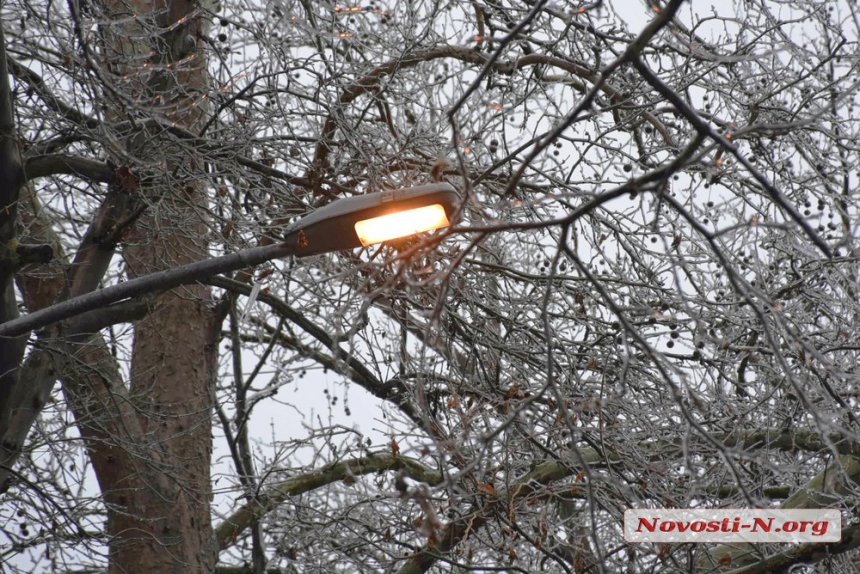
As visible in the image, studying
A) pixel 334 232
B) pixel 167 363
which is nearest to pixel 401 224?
pixel 334 232

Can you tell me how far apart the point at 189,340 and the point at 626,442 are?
331 cm

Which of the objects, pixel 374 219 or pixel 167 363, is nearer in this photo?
pixel 374 219

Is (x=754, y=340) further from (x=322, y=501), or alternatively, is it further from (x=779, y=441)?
(x=322, y=501)

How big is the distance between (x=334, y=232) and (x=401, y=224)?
0.29m

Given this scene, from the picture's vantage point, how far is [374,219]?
3547 millimetres

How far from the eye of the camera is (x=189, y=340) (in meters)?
6.91

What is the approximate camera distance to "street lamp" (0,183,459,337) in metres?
3.40

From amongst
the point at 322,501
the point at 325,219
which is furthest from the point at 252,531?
the point at 325,219

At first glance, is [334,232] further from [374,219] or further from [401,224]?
[401,224]

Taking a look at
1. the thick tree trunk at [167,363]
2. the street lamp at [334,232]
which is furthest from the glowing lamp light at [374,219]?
the thick tree trunk at [167,363]

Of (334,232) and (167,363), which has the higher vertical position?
(167,363)

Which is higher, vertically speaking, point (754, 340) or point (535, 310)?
point (535, 310)

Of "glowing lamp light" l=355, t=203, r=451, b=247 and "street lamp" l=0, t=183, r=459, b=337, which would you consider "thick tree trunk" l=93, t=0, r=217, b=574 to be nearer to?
"street lamp" l=0, t=183, r=459, b=337

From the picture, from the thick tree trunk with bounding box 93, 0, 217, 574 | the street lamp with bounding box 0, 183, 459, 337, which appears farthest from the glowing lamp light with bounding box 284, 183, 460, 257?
the thick tree trunk with bounding box 93, 0, 217, 574
